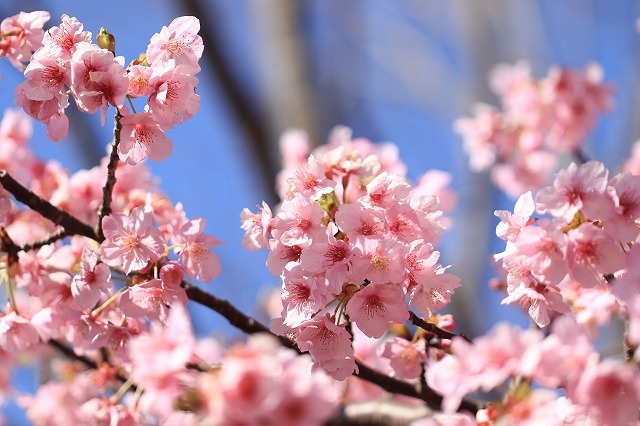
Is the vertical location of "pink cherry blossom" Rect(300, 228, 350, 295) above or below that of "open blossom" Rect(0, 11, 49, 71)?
below

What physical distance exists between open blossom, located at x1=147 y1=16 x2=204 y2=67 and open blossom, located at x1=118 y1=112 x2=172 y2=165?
0.39ft

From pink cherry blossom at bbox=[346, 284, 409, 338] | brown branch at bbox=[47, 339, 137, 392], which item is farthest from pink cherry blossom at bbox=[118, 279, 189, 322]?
brown branch at bbox=[47, 339, 137, 392]

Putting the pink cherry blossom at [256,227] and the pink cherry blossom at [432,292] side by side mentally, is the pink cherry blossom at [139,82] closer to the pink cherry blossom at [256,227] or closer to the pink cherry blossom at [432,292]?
the pink cherry blossom at [256,227]

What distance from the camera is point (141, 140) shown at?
1521 millimetres

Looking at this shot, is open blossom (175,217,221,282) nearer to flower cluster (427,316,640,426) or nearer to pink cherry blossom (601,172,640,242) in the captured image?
flower cluster (427,316,640,426)

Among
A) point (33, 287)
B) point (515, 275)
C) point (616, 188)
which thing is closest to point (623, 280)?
point (616, 188)

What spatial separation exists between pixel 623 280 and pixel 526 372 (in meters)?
0.27

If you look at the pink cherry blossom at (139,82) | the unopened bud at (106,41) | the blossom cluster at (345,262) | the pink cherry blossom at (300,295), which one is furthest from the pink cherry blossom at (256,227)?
the unopened bud at (106,41)

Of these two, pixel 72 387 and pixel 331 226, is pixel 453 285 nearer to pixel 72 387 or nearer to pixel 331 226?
pixel 331 226

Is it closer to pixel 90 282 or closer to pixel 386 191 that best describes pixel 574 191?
pixel 386 191

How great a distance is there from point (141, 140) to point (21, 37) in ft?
1.33

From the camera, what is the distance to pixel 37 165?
2.21 meters

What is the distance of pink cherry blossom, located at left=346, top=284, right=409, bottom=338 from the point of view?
144 cm

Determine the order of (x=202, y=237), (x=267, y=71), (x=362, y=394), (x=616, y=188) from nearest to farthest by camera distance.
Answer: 1. (x=616, y=188)
2. (x=202, y=237)
3. (x=362, y=394)
4. (x=267, y=71)
